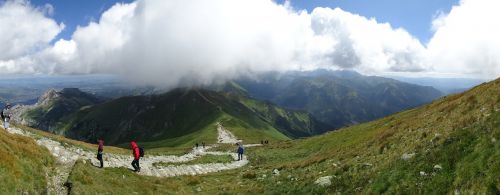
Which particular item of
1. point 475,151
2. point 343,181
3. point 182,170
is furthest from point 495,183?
point 182,170

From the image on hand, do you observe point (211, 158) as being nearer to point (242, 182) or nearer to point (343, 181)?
point (242, 182)

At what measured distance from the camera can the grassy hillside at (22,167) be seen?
72.7 feet

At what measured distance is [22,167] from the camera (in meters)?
25.2

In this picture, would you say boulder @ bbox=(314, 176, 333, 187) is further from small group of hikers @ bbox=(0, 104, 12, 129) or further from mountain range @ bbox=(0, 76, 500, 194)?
→ small group of hikers @ bbox=(0, 104, 12, 129)

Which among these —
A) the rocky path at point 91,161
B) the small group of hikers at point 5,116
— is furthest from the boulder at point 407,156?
the small group of hikers at point 5,116

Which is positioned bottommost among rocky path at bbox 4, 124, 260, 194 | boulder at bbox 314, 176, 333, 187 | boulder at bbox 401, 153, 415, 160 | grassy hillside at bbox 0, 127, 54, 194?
rocky path at bbox 4, 124, 260, 194

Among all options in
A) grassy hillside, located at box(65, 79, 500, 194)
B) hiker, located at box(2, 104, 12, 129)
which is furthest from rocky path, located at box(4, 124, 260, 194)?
grassy hillside, located at box(65, 79, 500, 194)

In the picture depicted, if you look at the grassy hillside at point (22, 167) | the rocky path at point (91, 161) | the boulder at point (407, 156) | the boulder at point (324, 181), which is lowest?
the rocky path at point (91, 161)

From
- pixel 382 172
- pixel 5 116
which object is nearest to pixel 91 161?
pixel 5 116

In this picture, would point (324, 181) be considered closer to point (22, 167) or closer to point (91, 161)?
point (22, 167)

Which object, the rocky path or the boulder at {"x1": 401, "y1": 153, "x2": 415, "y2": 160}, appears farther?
the rocky path

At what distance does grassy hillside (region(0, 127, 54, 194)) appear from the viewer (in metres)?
22.2

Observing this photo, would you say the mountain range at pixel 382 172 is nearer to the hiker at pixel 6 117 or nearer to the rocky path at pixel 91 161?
the rocky path at pixel 91 161

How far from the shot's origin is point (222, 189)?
35.5 m
